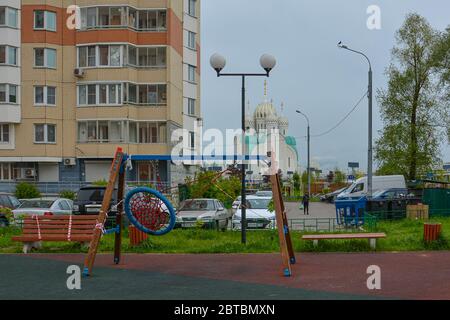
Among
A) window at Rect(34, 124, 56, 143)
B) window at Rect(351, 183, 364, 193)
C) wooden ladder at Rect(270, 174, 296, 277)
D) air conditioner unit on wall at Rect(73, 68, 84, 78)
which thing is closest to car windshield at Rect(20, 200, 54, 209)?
wooden ladder at Rect(270, 174, 296, 277)

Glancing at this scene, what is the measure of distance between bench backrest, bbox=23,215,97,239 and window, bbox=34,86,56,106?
104 feet

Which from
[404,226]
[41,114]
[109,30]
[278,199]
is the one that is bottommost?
[404,226]

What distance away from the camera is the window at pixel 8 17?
4673cm

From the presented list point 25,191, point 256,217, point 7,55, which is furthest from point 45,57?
point 256,217

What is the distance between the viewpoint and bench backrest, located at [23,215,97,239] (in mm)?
16625

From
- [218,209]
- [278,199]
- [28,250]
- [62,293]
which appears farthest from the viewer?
[218,209]

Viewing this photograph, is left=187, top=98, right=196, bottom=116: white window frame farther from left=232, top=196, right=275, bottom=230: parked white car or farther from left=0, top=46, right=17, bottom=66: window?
left=232, top=196, right=275, bottom=230: parked white car

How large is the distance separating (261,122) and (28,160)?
3561 inches

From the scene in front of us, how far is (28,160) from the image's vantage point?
153 ft

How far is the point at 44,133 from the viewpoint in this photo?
154ft

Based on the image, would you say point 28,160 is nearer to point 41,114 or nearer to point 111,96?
point 41,114

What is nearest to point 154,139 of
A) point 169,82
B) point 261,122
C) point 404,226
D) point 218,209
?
point 169,82

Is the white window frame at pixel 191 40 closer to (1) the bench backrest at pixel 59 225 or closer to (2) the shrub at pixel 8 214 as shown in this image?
(2) the shrub at pixel 8 214
